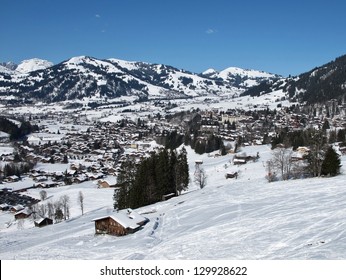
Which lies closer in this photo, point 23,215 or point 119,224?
point 119,224

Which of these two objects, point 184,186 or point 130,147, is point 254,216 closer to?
point 184,186

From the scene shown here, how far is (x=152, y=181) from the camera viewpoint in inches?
2025

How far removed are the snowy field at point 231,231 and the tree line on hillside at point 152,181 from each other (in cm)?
629

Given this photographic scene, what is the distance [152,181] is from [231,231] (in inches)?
1039

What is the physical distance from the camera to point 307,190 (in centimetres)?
3756

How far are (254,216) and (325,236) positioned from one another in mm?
9042

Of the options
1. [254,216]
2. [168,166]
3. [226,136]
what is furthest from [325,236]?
[226,136]

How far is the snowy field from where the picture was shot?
20.3 m

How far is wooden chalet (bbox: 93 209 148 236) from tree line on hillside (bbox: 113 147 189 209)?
1531cm

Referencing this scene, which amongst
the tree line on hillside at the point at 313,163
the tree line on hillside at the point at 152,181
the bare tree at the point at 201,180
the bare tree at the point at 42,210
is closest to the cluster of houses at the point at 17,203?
the bare tree at the point at 42,210

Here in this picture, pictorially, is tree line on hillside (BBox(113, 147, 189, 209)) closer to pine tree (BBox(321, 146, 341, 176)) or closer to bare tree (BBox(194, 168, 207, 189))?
bare tree (BBox(194, 168, 207, 189))

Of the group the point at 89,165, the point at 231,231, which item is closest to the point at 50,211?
the point at 231,231

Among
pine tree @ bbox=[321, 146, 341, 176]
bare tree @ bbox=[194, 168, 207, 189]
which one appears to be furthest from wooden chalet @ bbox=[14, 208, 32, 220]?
pine tree @ bbox=[321, 146, 341, 176]

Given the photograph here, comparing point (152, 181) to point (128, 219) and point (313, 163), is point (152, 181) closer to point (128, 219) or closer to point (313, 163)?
point (128, 219)
